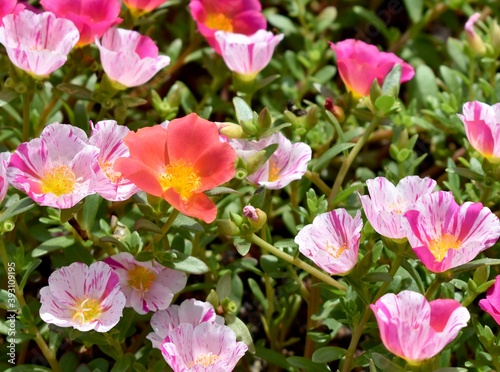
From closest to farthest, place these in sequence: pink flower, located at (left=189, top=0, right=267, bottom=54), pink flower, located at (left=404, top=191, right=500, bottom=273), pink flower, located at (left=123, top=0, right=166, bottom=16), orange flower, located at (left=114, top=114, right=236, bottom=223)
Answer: pink flower, located at (left=404, top=191, right=500, bottom=273)
orange flower, located at (left=114, top=114, right=236, bottom=223)
pink flower, located at (left=123, top=0, right=166, bottom=16)
pink flower, located at (left=189, top=0, right=267, bottom=54)

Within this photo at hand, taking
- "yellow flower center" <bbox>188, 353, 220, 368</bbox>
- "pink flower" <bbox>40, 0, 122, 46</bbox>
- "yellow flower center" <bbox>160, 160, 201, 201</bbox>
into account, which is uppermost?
"pink flower" <bbox>40, 0, 122, 46</bbox>

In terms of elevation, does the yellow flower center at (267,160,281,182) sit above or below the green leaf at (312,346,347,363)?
above

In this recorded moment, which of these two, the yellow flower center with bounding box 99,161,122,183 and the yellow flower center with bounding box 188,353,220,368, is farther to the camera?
the yellow flower center with bounding box 99,161,122,183

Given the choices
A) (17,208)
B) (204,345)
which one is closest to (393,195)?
(204,345)

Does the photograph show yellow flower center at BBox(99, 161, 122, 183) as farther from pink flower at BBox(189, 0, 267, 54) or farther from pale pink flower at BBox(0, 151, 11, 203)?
pink flower at BBox(189, 0, 267, 54)

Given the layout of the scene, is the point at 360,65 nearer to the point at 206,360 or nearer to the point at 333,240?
the point at 333,240

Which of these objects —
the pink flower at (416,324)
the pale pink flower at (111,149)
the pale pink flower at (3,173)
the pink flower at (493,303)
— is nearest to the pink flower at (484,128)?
the pink flower at (493,303)

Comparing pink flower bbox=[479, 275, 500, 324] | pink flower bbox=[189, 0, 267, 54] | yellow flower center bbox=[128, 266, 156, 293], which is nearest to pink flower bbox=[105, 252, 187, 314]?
yellow flower center bbox=[128, 266, 156, 293]
